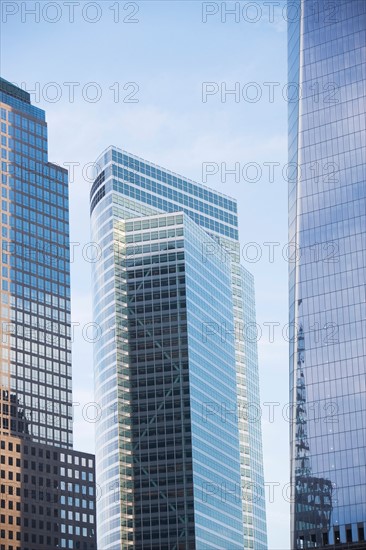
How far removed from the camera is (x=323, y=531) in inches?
7731

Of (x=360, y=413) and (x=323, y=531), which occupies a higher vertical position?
(x=360, y=413)

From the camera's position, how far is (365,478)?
19575 centimetres

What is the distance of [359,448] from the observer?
19812 centimetres

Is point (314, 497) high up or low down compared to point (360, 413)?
down

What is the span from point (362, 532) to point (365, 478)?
872 centimetres

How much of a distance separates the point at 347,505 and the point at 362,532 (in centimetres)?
534

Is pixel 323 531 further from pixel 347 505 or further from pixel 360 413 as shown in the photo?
pixel 360 413

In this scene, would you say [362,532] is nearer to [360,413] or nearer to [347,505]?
[347,505]

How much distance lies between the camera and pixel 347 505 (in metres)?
195

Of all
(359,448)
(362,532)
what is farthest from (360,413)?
(362,532)

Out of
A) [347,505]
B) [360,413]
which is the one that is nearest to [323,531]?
[347,505]

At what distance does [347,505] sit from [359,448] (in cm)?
926

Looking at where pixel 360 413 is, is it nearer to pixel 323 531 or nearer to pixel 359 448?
pixel 359 448
